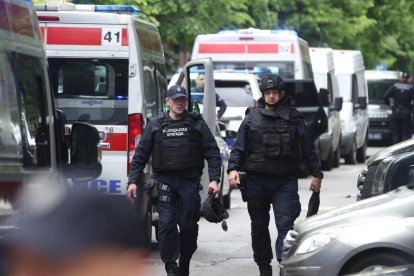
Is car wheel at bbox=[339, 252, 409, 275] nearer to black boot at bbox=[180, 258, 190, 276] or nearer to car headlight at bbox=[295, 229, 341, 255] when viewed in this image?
car headlight at bbox=[295, 229, 341, 255]

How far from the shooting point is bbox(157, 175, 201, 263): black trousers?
9.95 metres

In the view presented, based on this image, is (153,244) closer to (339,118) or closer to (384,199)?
(384,199)

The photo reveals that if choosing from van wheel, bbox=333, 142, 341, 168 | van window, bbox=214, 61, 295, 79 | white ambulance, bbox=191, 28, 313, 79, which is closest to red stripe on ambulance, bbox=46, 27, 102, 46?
white ambulance, bbox=191, 28, 313, 79

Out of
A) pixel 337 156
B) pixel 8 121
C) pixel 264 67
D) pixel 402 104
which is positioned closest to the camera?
pixel 8 121

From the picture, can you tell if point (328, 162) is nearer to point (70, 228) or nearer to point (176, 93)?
point (176, 93)

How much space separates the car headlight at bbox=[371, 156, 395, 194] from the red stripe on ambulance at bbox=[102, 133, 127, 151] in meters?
2.54

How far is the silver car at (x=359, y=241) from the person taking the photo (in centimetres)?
782

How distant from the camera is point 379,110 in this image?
35312 millimetres

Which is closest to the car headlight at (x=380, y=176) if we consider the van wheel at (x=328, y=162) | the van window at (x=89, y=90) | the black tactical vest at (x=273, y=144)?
the black tactical vest at (x=273, y=144)

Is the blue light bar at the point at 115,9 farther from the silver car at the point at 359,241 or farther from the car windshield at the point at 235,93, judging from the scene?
the car windshield at the point at 235,93

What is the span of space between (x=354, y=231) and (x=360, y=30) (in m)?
31.2

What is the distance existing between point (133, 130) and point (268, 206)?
216 cm

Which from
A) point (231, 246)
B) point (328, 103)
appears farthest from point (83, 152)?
point (328, 103)

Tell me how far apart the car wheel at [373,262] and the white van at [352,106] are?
19613mm
